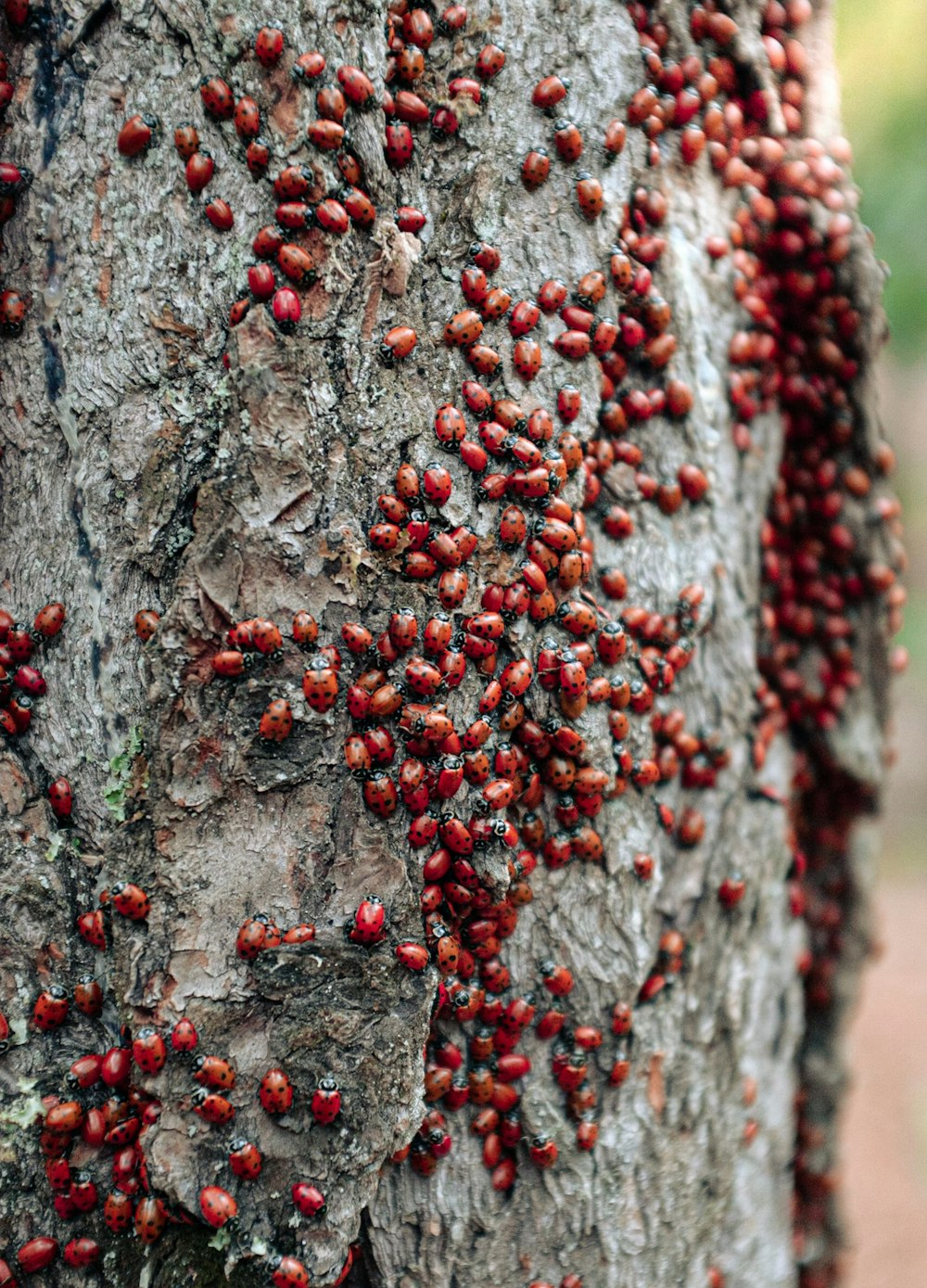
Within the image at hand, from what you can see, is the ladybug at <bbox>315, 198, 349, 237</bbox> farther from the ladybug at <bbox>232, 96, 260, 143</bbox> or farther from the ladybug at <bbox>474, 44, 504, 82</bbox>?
the ladybug at <bbox>474, 44, 504, 82</bbox>

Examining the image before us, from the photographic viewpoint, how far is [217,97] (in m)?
2.16

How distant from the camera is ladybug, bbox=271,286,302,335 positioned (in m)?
2.16

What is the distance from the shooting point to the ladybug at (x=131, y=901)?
7.00 ft

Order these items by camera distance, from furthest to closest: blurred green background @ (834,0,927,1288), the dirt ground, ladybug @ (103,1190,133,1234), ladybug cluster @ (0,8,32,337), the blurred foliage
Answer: the blurred foliage → blurred green background @ (834,0,927,1288) → the dirt ground → ladybug cluster @ (0,8,32,337) → ladybug @ (103,1190,133,1234)

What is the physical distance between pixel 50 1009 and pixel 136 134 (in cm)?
202

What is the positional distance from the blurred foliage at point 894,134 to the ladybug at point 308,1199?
7675 mm

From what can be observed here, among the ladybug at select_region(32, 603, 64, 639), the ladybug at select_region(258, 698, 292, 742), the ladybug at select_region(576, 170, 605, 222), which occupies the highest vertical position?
the ladybug at select_region(576, 170, 605, 222)

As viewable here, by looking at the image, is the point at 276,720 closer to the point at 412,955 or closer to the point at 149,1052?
the point at 412,955

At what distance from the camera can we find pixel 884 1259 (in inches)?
271

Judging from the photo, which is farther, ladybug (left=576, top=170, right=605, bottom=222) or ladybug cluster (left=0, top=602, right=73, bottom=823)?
ladybug (left=576, top=170, right=605, bottom=222)

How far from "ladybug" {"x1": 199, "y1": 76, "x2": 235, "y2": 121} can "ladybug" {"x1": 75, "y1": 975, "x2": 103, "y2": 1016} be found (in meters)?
2.03

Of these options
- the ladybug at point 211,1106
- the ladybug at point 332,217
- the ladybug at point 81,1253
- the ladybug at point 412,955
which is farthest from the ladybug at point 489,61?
the ladybug at point 81,1253

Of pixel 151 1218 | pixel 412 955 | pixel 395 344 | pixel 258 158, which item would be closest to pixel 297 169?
pixel 258 158

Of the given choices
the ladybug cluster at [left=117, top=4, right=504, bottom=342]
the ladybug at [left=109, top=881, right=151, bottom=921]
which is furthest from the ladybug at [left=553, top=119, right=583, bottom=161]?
the ladybug at [left=109, top=881, right=151, bottom=921]
